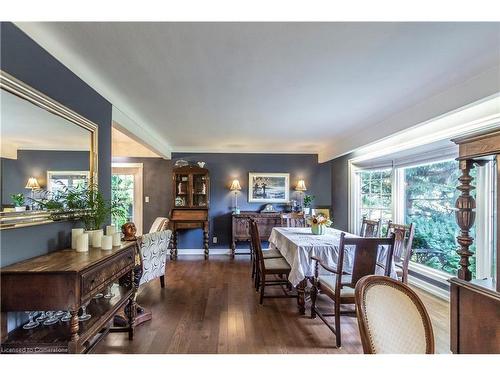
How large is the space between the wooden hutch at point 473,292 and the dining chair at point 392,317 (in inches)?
29.0

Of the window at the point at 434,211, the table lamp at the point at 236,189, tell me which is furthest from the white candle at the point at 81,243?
the table lamp at the point at 236,189

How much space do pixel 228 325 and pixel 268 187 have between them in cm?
396

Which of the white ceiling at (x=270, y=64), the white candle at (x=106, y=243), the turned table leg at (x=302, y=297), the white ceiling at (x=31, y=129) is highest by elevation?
the white ceiling at (x=270, y=64)

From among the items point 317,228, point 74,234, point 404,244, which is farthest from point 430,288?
point 74,234

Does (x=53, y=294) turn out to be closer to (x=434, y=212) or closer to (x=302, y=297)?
(x=302, y=297)

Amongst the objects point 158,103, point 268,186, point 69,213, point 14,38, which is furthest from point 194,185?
point 14,38

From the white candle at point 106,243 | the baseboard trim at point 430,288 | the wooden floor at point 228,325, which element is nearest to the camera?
the white candle at point 106,243

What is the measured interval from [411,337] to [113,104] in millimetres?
3170

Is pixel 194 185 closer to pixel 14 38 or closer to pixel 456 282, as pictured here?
pixel 14 38

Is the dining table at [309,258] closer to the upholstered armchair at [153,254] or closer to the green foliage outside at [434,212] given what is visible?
the green foliage outside at [434,212]

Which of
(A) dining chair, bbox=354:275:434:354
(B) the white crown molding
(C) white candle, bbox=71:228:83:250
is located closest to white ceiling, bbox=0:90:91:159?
(C) white candle, bbox=71:228:83:250

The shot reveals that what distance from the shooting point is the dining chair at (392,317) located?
48.1 inches

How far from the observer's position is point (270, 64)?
7.37 ft

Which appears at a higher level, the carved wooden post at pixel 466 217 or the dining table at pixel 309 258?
the carved wooden post at pixel 466 217
